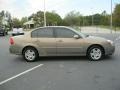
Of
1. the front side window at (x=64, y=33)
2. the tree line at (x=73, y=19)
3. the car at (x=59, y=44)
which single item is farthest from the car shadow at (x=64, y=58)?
the tree line at (x=73, y=19)

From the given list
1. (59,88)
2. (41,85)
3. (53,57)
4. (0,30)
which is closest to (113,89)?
(59,88)

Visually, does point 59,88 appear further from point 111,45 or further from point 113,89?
point 111,45

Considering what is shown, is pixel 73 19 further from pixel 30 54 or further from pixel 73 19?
pixel 30 54

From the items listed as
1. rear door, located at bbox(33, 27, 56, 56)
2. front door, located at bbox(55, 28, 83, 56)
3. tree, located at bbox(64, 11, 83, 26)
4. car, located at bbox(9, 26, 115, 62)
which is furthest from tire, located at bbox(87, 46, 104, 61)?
tree, located at bbox(64, 11, 83, 26)

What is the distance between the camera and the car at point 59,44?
12.3 metres

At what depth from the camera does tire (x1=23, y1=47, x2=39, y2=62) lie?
12.5 meters

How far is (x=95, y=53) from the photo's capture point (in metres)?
12.2

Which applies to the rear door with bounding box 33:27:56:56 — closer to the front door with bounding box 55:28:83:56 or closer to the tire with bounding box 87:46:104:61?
the front door with bounding box 55:28:83:56

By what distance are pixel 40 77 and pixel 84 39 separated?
13.2 ft

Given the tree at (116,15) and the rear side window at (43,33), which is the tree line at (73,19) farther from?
the rear side window at (43,33)

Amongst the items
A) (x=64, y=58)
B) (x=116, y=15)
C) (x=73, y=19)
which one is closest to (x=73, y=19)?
(x=73, y=19)

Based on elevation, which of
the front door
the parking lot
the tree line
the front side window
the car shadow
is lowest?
the parking lot

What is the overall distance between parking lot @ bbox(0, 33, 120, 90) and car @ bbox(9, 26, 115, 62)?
1.11ft

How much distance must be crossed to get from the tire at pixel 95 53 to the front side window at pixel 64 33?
1.06 metres
